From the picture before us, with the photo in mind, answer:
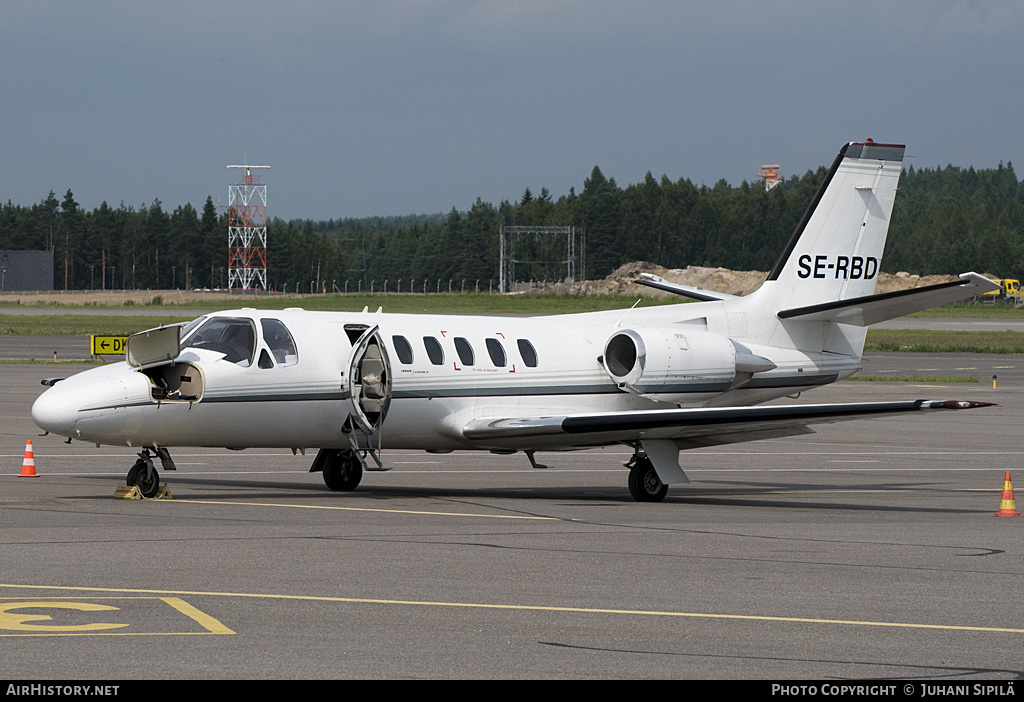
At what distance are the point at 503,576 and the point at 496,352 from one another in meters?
8.56

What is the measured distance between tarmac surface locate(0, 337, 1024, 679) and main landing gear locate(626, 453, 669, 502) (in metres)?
0.40

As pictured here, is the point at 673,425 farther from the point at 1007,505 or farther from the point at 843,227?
the point at 843,227

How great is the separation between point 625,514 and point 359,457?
4.04m

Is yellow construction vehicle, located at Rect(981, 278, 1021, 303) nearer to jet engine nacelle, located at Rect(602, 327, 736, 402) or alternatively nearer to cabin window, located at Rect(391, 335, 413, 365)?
jet engine nacelle, located at Rect(602, 327, 736, 402)

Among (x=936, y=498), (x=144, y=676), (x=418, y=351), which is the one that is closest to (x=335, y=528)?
(x=418, y=351)

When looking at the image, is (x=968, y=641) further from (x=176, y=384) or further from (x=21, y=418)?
(x=21, y=418)

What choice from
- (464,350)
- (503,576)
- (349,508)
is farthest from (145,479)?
(503,576)

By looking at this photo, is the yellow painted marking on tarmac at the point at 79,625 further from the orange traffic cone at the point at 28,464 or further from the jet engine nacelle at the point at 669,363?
the jet engine nacelle at the point at 669,363

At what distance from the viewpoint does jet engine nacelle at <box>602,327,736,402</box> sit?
2081cm

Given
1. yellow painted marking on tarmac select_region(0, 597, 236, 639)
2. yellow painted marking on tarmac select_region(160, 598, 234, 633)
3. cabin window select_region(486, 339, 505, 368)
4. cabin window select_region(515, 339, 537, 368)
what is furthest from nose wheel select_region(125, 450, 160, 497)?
yellow painted marking on tarmac select_region(160, 598, 234, 633)

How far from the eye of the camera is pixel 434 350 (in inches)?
785

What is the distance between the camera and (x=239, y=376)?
18.2 meters

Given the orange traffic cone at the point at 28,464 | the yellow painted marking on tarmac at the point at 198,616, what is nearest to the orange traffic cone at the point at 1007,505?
the yellow painted marking on tarmac at the point at 198,616

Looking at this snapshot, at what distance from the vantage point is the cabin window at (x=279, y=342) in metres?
18.7
